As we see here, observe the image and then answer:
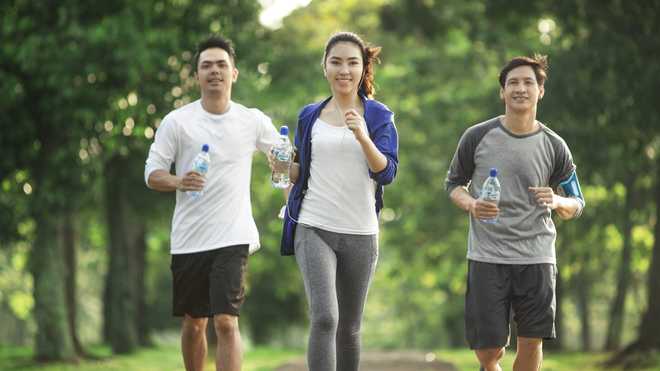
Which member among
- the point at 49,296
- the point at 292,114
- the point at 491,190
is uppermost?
the point at 292,114

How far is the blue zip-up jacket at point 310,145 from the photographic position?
7.03 metres

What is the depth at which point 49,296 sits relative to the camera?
1756 centimetres

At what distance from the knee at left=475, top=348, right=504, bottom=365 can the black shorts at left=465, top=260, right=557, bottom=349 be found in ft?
0.14

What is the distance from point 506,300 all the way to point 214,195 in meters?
2.08

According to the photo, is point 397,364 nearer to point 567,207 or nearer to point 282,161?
point 567,207

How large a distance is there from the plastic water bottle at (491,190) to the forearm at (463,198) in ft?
0.30

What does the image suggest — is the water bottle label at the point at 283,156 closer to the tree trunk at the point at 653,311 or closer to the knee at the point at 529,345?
the knee at the point at 529,345

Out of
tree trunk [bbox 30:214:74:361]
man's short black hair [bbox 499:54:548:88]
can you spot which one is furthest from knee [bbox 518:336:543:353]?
tree trunk [bbox 30:214:74:361]

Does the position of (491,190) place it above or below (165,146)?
below

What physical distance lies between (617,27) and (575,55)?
77 cm

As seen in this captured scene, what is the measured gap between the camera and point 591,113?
54.8 feet

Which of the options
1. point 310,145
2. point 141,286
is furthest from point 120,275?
point 310,145

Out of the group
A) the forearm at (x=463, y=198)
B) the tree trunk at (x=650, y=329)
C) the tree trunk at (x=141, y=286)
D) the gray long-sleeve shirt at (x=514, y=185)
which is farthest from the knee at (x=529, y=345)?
the tree trunk at (x=141, y=286)

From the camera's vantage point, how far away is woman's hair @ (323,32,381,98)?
7.11 meters
